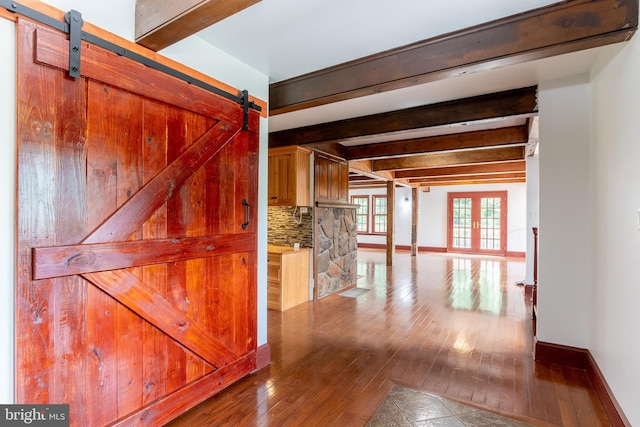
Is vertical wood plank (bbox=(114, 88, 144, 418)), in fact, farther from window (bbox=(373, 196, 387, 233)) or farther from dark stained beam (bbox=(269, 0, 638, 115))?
window (bbox=(373, 196, 387, 233))

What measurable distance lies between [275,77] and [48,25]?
5.55 ft

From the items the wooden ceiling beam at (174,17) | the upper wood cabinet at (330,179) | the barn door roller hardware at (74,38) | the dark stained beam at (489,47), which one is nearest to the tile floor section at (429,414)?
the dark stained beam at (489,47)

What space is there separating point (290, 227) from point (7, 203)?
400cm

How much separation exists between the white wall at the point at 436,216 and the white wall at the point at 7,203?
11.0m

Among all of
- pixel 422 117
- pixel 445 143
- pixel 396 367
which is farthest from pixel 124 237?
pixel 445 143

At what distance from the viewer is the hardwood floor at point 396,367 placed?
2172 mm

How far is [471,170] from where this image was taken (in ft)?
24.6

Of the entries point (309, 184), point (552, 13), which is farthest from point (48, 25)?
point (309, 184)

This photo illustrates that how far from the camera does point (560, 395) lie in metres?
2.35

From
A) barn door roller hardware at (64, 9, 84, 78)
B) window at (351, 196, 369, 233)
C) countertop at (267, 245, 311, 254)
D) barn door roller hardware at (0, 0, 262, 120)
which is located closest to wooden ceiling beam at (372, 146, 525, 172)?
countertop at (267, 245, 311, 254)

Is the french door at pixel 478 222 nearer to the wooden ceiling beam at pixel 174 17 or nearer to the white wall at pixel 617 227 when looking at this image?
the white wall at pixel 617 227

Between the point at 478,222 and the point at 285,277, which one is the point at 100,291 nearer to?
the point at 285,277

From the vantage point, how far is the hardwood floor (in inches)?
85.5

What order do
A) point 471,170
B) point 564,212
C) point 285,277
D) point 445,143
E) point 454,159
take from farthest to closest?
point 471,170 → point 454,159 → point 445,143 → point 285,277 → point 564,212
